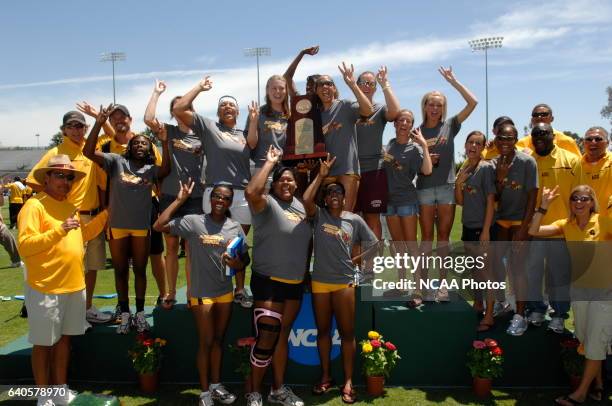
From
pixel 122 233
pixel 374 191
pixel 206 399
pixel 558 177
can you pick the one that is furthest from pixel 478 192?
pixel 122 233

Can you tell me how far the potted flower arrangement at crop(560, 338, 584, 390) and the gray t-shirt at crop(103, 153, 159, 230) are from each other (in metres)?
4.38

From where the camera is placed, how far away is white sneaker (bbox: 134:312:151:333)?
5.18 metres

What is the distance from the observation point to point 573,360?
A: 479cm

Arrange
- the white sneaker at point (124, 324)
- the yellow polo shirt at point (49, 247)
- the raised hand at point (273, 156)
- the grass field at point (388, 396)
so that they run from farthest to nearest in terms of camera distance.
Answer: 1. the white sneaker at point (124, 324)
2. the grass field at point (388, 396)
3. the raised hand at point (273, 156)
4. the yellow polo shirt at point (49, 247)

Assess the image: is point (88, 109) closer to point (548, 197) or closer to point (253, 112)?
point (253, 112)

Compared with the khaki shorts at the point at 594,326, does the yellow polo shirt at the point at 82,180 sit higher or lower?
higher

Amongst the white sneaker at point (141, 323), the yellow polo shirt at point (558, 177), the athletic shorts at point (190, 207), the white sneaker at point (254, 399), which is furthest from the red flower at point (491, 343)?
the white sneaker at point (141, 323)

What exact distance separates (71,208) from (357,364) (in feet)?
10.3

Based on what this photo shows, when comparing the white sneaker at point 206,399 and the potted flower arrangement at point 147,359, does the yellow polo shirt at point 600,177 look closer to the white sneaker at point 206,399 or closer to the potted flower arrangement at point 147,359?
the white sneaker at point 206,399

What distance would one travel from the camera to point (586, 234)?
14.6 ft

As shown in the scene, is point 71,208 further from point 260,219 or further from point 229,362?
point 229,362

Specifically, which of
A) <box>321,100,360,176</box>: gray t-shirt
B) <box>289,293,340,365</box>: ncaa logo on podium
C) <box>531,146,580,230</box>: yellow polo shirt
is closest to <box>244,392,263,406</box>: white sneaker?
<box>289,293,340,365</box>: ncaa logo on podium

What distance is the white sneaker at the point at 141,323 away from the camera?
17.0 ft

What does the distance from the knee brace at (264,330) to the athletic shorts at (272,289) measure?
0.11 meters
